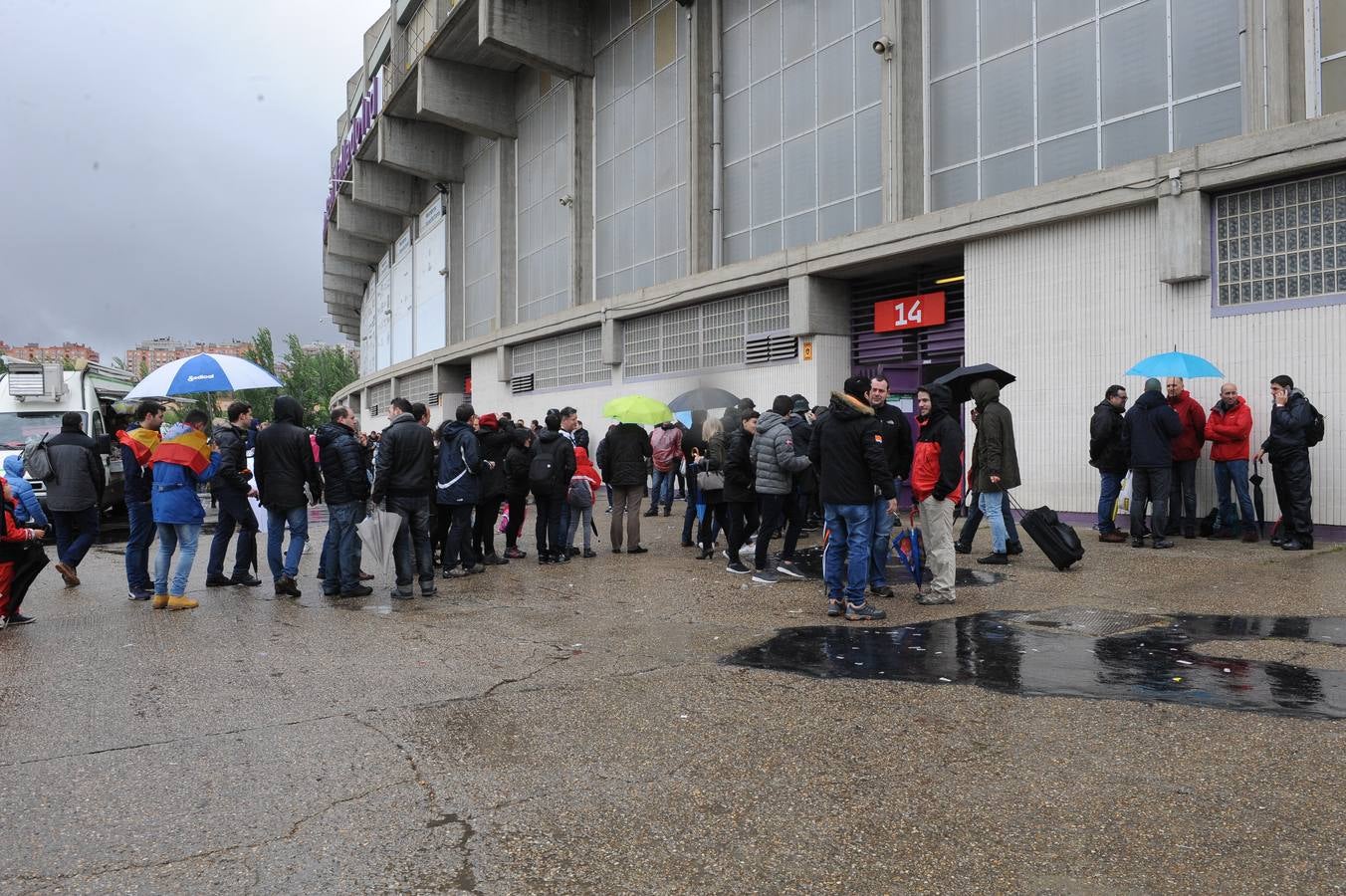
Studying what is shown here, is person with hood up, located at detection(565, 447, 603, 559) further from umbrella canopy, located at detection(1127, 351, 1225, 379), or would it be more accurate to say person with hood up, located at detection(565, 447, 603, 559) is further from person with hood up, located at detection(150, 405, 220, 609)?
umbrella canopy, located at detection(1127, 351, 1225, 379)

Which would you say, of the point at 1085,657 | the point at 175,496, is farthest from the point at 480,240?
the point at 1085,657

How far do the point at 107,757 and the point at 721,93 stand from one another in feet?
59.8

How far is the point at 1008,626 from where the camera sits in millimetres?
6699

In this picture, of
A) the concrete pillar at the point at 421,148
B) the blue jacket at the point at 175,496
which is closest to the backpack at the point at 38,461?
the blue jacket at the point at 175,496

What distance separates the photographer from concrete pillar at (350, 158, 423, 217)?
37.5 m

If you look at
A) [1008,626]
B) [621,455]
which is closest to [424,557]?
[621,455]

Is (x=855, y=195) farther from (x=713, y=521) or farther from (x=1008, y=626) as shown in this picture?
(x=1008, y=626)

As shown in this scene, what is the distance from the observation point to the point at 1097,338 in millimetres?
12375

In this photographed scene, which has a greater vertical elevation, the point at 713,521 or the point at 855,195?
the point at 855,195

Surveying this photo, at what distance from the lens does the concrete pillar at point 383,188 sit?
3750 centimetres

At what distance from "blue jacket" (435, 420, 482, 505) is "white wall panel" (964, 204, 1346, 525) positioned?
7923 mm

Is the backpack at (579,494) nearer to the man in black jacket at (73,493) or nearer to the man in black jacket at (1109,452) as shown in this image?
the man in black jacket at (73,493)

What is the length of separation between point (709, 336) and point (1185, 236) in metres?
9.89

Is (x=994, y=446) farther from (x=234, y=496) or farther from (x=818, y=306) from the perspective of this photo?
(x=818, y=306)
